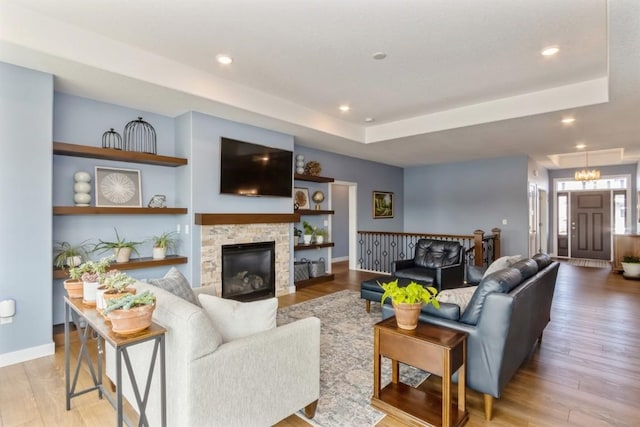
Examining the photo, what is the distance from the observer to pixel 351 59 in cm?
340

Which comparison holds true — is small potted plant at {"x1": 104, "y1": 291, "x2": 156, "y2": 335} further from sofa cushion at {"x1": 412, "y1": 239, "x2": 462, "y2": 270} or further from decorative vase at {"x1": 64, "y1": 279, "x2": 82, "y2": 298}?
sofa cushion at {"x1": 412, "y1": 239, "x2": 462, "y2": 270}

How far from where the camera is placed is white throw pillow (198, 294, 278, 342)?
189cm

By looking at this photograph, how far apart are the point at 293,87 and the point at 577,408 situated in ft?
13.5

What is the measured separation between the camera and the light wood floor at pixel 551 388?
2180 millimetres

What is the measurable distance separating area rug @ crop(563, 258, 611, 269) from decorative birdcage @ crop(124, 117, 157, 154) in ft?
32.4

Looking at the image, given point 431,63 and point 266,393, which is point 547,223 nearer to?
point 431,63

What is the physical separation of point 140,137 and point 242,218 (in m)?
1.67

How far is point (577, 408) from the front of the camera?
2.30m

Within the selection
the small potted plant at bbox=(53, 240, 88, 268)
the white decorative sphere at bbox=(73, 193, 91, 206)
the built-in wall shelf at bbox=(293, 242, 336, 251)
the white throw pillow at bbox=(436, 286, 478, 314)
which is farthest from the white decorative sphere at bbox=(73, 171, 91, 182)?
the white throw pillow at bbox=(436, 286, 478, 314)

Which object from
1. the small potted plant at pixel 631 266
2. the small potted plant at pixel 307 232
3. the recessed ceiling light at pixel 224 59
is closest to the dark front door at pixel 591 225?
the small potted plant at pixel 631 266

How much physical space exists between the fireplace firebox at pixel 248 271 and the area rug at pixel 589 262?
26.2 feet

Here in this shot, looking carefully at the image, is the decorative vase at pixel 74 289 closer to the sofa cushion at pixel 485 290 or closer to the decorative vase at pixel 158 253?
the decorative vase at pixel 158 253

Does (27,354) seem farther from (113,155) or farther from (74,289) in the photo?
(113,155)

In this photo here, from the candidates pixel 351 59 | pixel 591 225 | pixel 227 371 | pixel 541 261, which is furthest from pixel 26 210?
pixel 591 225
